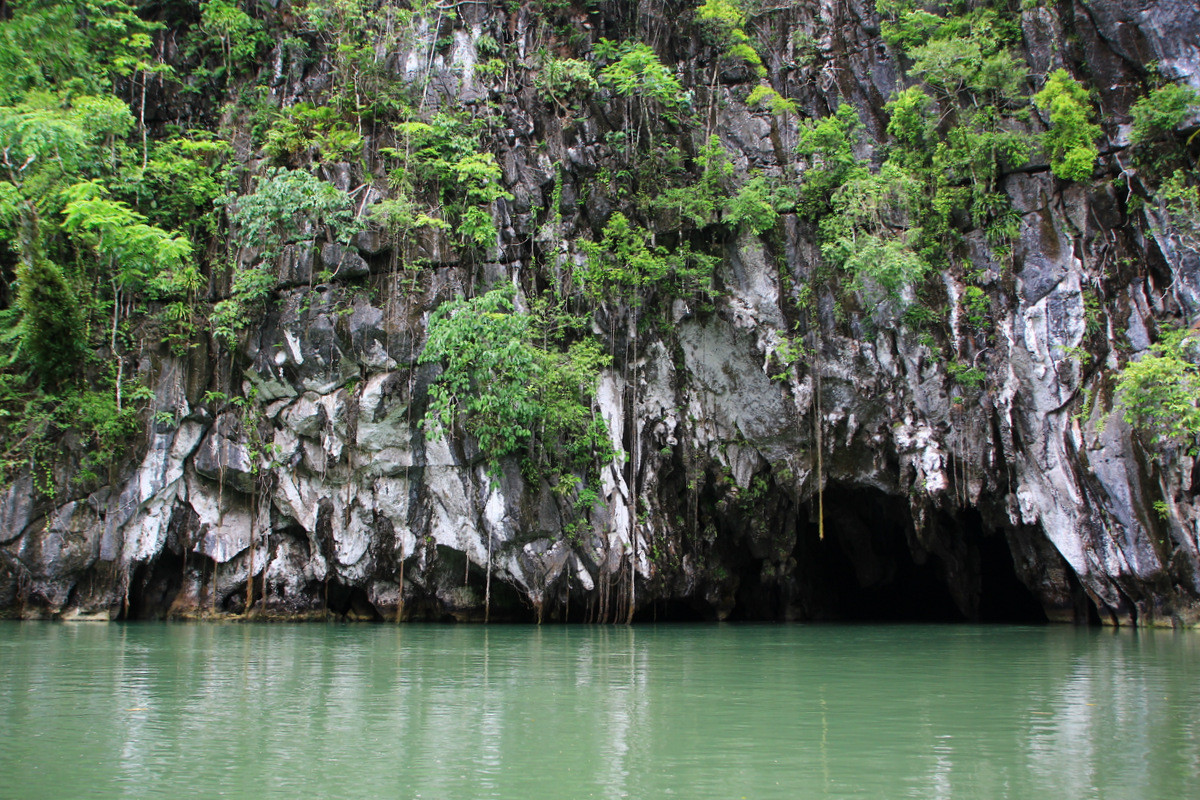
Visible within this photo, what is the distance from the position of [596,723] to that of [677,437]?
12615 millimetres

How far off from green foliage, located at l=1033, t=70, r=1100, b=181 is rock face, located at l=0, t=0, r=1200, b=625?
417mm

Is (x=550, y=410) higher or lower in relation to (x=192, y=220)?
lower

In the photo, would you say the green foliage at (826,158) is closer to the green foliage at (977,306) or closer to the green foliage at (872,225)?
the green foliage at (872,225)

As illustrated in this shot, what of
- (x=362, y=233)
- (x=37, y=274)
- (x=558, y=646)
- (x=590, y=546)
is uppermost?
(x=362, y=233)

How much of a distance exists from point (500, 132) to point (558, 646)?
38.9 ft

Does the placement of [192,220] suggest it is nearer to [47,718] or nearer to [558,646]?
[558,646]

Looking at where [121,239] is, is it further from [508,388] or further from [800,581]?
[800,581]

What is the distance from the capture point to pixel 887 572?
21.1 meters

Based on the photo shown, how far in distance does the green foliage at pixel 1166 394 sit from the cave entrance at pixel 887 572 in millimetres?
4352

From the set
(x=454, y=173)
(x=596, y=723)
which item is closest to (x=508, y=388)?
(x=454, y=173)

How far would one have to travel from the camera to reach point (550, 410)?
16547mm

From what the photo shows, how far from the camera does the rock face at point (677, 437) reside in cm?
1568

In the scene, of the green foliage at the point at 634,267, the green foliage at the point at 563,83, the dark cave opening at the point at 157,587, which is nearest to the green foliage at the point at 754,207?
the green foliage at the point at 634,267

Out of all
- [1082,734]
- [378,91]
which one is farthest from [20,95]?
[1082,734]
